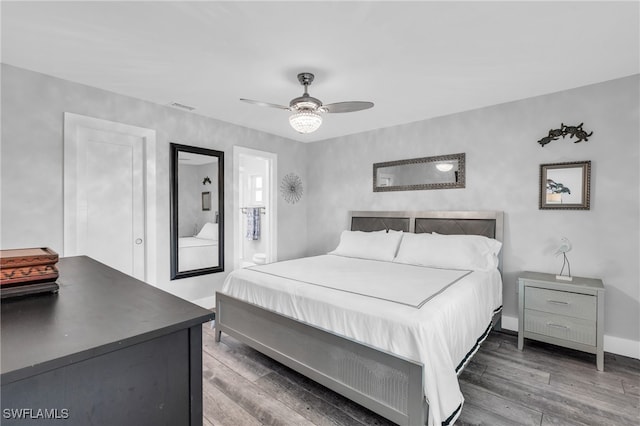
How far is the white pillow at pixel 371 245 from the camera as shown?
12.3 feet

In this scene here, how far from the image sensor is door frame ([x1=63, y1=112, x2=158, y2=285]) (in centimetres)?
290

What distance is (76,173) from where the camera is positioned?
9.75ft

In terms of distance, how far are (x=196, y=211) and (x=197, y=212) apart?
0.02 meters

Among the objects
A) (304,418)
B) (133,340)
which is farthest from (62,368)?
(304,418)

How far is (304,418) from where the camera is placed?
198cm

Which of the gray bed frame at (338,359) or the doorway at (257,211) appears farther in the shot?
the doorway at (257,211)

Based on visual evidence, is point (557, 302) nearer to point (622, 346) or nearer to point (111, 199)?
point (622, 346)

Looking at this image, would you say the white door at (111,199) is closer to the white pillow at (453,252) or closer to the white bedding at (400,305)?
the white bedding at (400,305)

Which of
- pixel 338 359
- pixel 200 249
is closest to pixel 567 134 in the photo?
pixel 338 359

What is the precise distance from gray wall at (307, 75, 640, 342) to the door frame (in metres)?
2.96

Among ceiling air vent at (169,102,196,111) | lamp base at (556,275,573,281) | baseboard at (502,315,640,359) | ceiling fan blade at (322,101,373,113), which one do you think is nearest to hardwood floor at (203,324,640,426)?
baseboard at (502,315,640,359)

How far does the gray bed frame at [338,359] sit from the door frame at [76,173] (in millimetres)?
1108

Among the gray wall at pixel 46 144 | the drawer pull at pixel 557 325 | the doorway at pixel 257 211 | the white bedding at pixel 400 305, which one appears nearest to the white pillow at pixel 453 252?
the white bedding at pixel 400 305

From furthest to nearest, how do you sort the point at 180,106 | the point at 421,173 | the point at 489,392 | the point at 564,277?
the point at 421,173 → the point at 180,106 → the point at 564,277 → the point at 489,392
